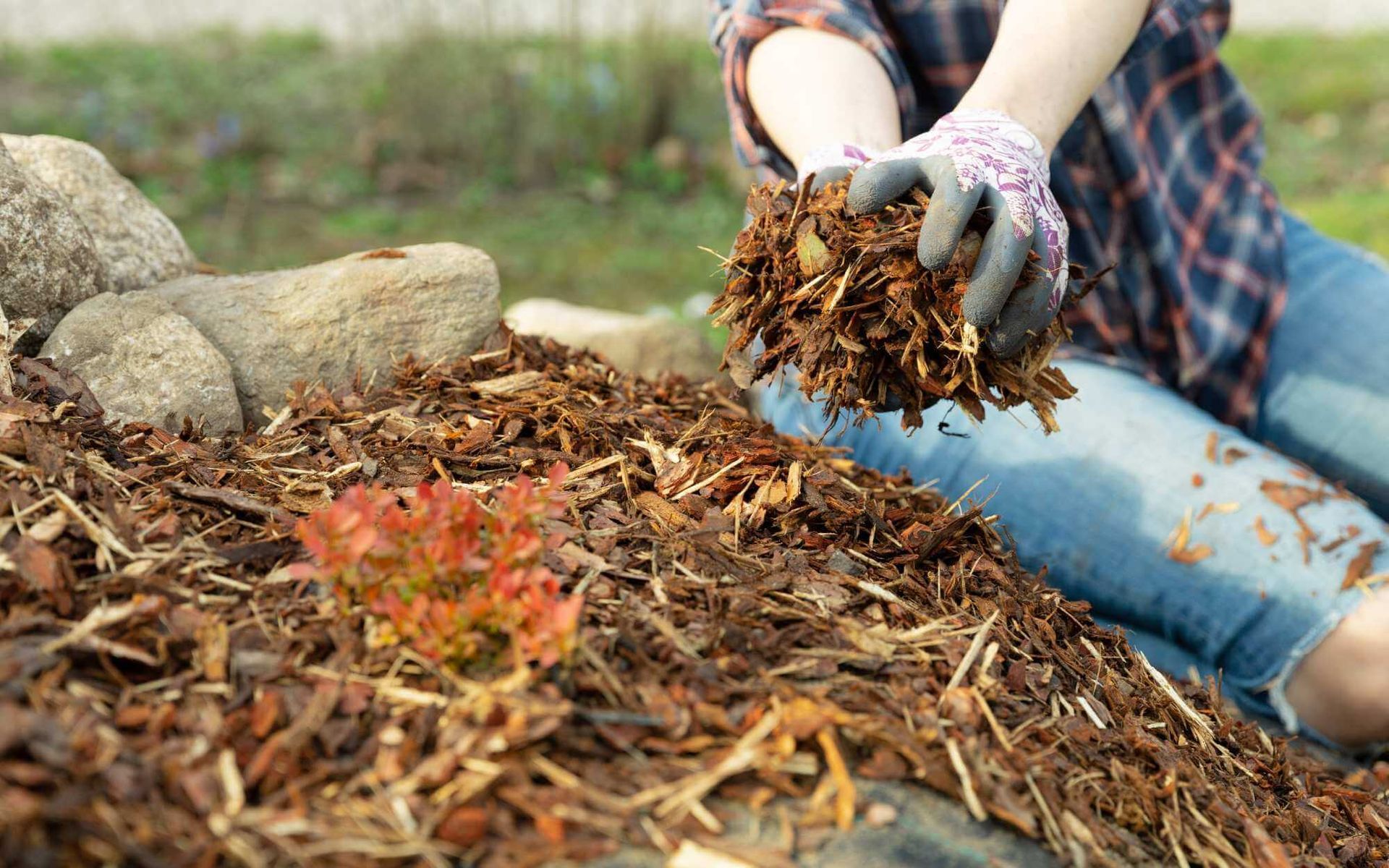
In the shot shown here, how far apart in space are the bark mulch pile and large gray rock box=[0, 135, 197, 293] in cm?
61

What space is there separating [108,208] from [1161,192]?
2920 mm

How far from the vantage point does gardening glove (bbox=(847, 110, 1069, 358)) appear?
174 cm

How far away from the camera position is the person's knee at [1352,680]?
8.11 feet

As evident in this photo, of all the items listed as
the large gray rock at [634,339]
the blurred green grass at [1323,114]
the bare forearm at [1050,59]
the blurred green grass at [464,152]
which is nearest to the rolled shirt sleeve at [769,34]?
the bare forearm at [1050,59]

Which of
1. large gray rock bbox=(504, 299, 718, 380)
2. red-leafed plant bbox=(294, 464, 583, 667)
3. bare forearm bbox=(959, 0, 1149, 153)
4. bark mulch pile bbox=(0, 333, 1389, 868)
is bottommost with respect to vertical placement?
large gray rock bbox=(504, 299, 718, 380)

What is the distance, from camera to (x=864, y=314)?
1843 mm

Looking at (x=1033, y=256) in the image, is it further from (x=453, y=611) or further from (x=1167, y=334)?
(x=1167, y=334)

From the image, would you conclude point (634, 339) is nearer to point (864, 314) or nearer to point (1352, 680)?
point (864, 314)

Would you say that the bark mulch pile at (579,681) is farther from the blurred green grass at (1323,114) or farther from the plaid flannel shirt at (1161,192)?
the blurred green grass at (1323,114)

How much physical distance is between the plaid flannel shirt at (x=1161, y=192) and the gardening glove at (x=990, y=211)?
1007 millimetres

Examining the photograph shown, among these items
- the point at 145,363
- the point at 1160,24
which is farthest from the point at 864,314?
the point at 145,363

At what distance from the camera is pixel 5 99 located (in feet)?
23.0

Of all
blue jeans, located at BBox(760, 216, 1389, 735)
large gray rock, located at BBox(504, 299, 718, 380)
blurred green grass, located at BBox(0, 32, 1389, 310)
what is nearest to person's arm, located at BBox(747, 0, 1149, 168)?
blue jeans, located at BBox(760, 216, 1389, 735)

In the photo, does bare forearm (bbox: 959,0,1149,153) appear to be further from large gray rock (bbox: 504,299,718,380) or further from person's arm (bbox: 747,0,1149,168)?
large gray rock (bbox: 504,299,718,380)
